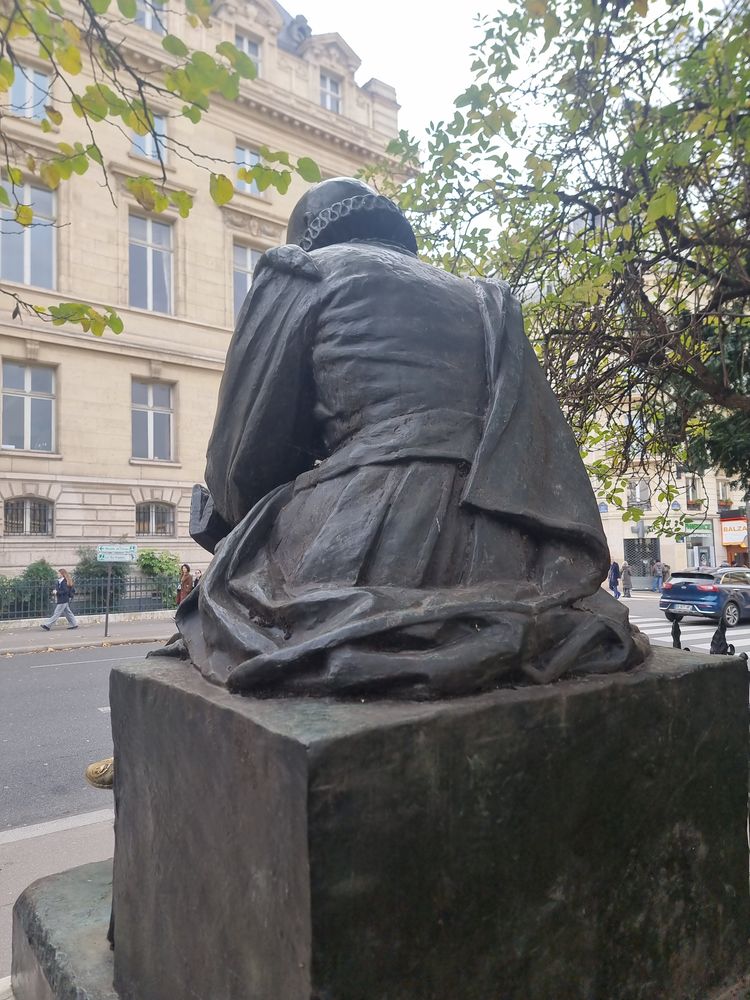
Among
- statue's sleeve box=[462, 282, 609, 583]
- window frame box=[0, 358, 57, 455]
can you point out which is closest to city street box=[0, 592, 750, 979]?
statue's sleeve box=[462, 282, 609, 583]

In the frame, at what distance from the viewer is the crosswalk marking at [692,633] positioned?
42.0 ft

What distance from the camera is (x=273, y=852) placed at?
1.34m

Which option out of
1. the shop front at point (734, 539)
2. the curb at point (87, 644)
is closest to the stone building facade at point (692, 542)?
the shop front at point (734, 539)

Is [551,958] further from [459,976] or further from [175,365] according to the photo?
[175,365]

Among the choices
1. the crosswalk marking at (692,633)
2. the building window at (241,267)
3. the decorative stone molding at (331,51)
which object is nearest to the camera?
the crosswalk marking at (692,633)

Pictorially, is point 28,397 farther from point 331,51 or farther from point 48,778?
point 331,51

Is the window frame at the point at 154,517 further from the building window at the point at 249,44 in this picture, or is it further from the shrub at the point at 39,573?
the building window at the point at 249,44

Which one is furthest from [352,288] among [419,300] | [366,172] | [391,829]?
[366,172]

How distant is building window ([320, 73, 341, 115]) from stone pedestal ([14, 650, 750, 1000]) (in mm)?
30205

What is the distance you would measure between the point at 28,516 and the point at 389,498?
66.0 feet

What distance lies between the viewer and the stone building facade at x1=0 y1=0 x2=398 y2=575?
1980 centimetres

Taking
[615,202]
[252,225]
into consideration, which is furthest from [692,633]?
[252,225]

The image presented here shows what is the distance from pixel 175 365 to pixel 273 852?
22.6 meters

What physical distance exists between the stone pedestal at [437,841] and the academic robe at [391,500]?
0.34 ft
